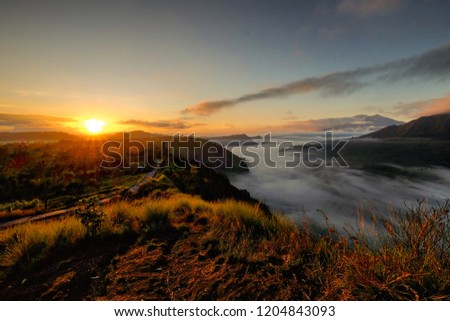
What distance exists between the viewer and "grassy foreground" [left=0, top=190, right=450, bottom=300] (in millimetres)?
2838

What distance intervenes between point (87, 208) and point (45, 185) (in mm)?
18486

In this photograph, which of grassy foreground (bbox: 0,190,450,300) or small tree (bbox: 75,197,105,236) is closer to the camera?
grassy foreground (bbox: 0,190,450,300)

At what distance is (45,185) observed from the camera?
20281 millimetres

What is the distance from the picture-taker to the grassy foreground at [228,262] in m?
2.84

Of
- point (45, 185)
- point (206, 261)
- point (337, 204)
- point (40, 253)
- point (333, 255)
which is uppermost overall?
point (333, 255)

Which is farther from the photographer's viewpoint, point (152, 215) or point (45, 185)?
point (45, 185)

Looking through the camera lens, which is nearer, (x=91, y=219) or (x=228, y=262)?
(x=228, y=262)

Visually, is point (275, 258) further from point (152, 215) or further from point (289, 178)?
point (289, 178)

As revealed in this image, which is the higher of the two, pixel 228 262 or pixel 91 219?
pixel 91 219

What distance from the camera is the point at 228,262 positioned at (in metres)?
3.91

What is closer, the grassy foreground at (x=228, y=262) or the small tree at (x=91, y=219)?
the grassy foreground at (x=228, y=262)
